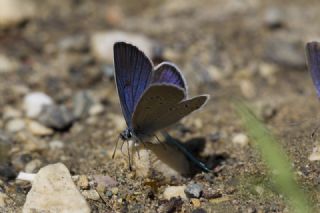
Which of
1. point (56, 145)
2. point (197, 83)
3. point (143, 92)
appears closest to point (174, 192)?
point (143, 92)

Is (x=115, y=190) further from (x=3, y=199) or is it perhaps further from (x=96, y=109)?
(x=96, y=109)

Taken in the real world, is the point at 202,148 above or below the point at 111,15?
below

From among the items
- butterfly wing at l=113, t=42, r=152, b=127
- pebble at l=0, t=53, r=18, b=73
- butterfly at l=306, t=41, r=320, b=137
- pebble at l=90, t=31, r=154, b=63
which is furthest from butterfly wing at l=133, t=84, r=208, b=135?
pebble at l=0, t=53, r=18, b=73

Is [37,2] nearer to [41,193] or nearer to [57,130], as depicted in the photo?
[57,130]

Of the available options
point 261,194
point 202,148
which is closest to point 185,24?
point 202,148

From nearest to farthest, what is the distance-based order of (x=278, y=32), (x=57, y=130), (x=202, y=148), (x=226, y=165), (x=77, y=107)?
(x=226, y=165)
(x=202, y=148)
(x=57, y=130)
(x=77, y=107)
(x=278, y=32)

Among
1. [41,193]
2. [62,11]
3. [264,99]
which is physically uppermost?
[62,11]

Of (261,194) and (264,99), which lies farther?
(264,99)
